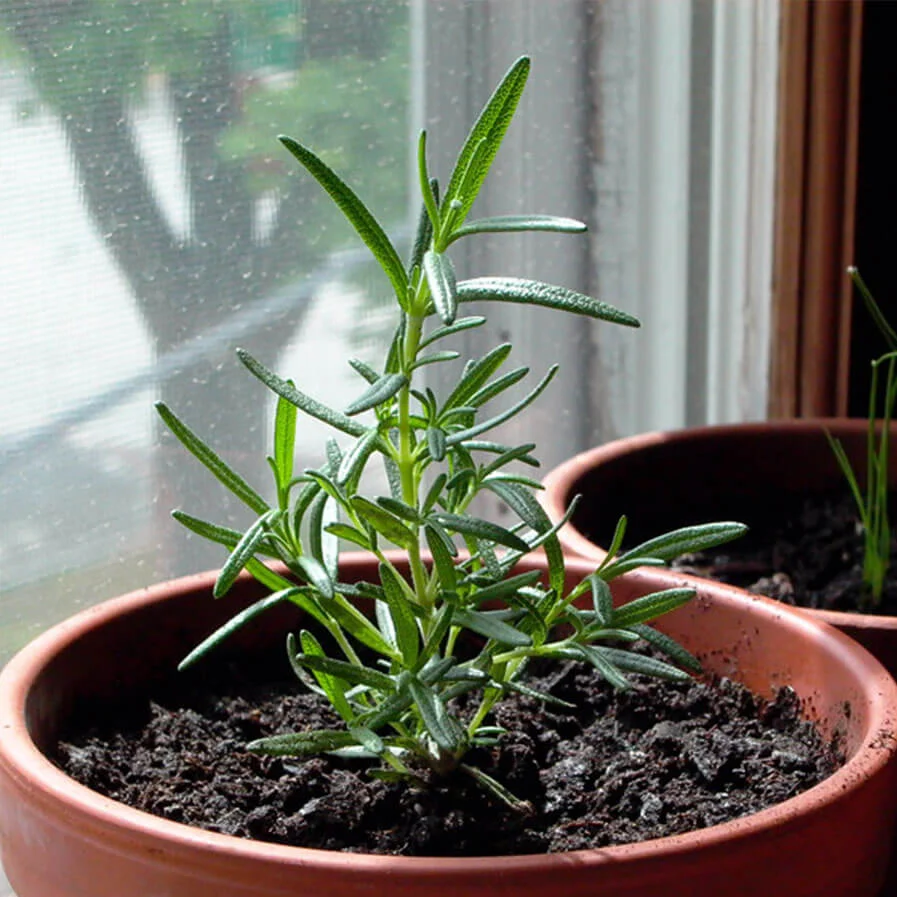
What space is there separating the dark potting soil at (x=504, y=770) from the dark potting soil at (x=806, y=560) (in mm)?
276

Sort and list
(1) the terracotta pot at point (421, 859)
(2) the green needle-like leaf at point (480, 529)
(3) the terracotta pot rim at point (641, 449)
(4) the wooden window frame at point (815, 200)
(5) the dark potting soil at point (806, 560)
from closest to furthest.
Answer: (1) the terracotta pot at point (421, 859), (2) the green needle-like leaf at point (480, 529), (3) the terracotta pot rim at point (641, 449), (5) the dark potting soil at point (806, 560), (4) the wooden window frame at point (815, 200)

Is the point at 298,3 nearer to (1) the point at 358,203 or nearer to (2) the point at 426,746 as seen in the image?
(1) the point at 358,203

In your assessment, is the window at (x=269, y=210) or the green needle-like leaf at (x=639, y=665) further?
the window at (x=269, y=210)

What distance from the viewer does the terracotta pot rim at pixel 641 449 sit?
2.71 ft

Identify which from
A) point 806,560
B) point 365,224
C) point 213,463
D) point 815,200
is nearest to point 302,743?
point 213,463

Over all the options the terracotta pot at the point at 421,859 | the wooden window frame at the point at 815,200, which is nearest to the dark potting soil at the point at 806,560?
the wooden window frame at the point at 815,200

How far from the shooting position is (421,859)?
21.7 inches

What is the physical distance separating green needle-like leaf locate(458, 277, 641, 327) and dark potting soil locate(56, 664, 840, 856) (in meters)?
0.23

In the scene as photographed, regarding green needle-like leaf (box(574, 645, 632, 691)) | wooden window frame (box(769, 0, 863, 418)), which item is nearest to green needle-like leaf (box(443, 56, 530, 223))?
green needle-like leaf (box(574, 645, 632, 691))

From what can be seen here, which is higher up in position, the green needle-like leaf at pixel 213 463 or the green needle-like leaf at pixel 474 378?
the green needle-like leaf at pixel 474 378

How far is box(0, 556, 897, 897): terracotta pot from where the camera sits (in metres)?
0.55

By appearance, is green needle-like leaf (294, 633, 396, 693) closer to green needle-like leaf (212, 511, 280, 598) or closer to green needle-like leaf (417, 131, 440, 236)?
green needle-like leaf (212, 511, 280, 598)

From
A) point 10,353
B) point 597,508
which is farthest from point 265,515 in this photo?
point 597,508

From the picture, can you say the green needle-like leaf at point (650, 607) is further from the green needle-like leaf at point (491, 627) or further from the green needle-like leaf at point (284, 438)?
the green needle-like leaf at point (284, 438)
